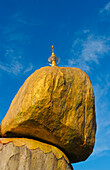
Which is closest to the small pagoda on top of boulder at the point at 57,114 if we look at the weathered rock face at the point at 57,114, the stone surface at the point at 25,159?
the weathered rock face at the point at 57,114

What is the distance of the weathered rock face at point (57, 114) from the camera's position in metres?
3.67

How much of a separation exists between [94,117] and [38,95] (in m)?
1.28

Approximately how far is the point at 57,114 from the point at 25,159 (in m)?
0.85

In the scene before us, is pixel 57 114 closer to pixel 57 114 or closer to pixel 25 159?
pixel 57 114

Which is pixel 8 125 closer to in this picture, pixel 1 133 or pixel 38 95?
pixel 1 133

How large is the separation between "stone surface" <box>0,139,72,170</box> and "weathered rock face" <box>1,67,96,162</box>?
0.97 ft

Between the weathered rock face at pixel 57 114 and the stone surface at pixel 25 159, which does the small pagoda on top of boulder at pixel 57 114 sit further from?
the stone surface at pixel 25 159

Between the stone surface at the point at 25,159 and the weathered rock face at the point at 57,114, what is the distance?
295mm

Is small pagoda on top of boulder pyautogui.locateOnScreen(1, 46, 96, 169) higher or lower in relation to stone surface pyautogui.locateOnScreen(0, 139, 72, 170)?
higher

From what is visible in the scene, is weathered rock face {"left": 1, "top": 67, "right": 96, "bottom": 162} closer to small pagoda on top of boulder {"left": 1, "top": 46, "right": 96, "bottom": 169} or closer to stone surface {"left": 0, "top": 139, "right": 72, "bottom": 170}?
small pagoda on top of boulder {"left": 1, "top": 46, "right": 96, "bottom": 169}

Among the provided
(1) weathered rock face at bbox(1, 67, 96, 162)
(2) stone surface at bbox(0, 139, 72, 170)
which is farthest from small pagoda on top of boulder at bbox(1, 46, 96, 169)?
(2) stone surface at bbox(0, 139, 72, 170)

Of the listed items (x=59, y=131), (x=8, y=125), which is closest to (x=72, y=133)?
(x=59, y=131)

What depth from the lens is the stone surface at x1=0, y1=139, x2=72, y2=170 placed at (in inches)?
135

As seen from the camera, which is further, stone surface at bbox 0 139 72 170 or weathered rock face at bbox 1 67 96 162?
weathered rock face at bbox 1 67 96 162
